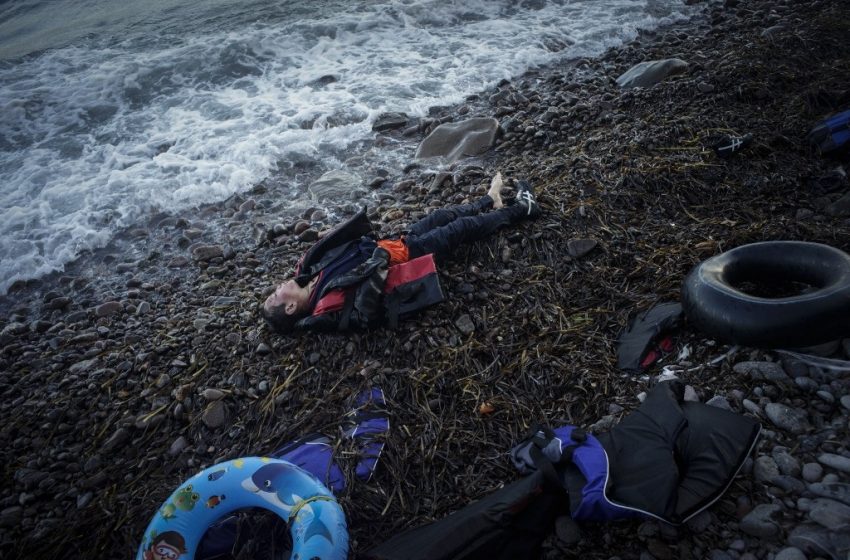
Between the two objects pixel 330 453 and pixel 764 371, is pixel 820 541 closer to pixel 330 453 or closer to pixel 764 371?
pixel 764 371

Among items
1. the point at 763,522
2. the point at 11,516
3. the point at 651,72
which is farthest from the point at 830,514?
the point at 651,72

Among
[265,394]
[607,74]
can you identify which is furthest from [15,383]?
[607,74]

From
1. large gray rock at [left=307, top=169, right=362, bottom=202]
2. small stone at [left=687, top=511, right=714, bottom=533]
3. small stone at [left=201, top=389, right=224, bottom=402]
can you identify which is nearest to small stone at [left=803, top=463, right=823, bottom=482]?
small stone at [left=687, top=511, right=714, bottom=533]

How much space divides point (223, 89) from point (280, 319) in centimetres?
752

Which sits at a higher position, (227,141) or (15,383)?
(227,141)

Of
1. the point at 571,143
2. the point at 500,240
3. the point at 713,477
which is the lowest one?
the point at 713,477

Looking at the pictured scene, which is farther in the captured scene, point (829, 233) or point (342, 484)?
point (829, 233)

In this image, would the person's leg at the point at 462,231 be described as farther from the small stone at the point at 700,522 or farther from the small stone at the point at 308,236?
the small stone at the point at 700,522

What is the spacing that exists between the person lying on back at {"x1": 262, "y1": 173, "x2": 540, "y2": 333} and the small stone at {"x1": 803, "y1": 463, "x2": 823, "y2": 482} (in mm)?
2401

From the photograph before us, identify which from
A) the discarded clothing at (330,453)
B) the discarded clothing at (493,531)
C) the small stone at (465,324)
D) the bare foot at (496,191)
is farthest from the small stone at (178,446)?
the bare foot at (496,191)

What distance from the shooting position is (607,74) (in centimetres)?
675

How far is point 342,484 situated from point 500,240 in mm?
2412

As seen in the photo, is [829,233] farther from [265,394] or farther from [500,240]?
[265,394]

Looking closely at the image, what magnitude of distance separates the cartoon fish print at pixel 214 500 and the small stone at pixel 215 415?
2.98 ft
